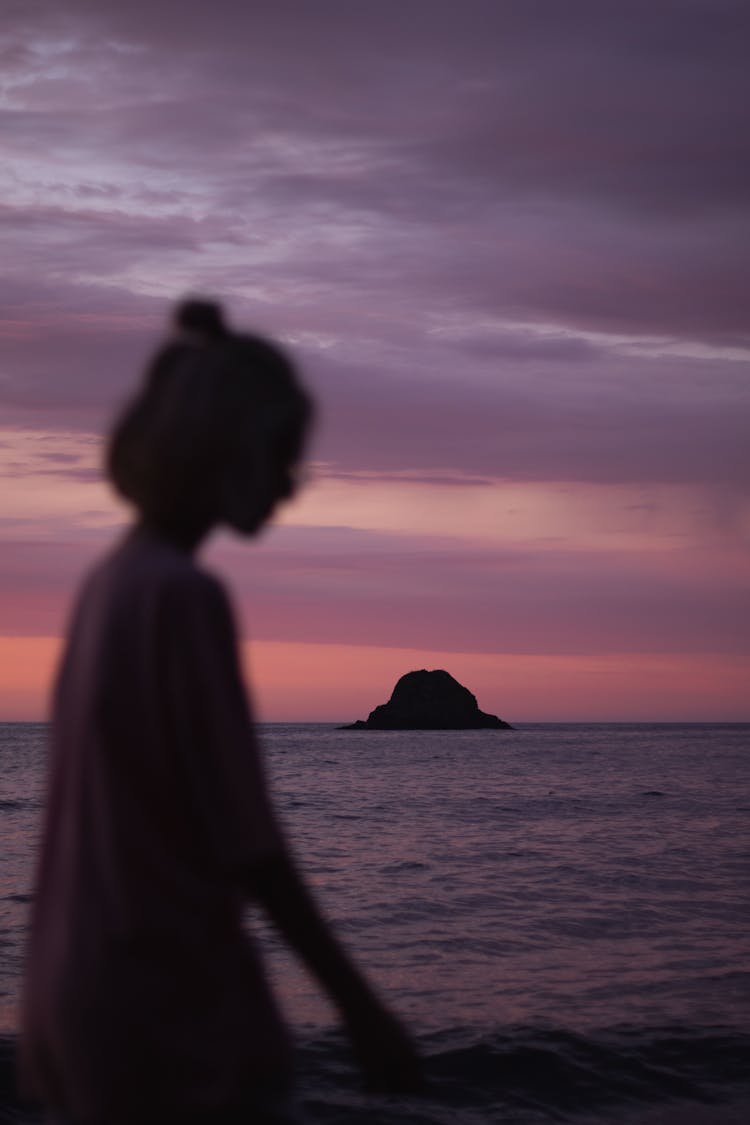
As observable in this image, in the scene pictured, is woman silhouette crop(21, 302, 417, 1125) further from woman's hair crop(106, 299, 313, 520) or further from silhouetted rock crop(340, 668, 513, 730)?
silhouetted rock crop(340, 668, 513, 730)

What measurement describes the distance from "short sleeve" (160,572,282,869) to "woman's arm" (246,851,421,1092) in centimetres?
5

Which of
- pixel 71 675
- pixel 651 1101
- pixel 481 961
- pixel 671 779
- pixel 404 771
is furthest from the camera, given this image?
pixel 404 771

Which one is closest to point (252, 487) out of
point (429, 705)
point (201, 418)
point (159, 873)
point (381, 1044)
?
point (201, 418)

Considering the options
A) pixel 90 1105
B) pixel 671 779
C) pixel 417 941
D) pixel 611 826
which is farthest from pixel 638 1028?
pixel 671 779

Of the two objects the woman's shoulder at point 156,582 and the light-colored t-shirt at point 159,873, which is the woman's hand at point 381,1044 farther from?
the woman's shoulder at point 156,582

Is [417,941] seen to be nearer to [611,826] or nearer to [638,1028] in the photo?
[638,1028]

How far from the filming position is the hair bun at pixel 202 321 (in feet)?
5.65

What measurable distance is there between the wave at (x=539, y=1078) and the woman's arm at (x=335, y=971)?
6.21 metres

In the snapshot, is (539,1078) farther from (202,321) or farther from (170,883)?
(202,321)

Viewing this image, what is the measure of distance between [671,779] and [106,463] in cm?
4901

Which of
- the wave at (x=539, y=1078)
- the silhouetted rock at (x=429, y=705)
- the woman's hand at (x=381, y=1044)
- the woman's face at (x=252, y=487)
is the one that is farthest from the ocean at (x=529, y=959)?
the silhouetted rock at (x=429, y=705)

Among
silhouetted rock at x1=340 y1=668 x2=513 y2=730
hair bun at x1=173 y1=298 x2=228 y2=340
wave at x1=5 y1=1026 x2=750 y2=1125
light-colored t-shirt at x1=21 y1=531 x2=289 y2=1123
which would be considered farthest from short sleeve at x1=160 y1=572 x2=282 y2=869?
silhouetted rock at x1=340 y1=668 x2=513 y2=730

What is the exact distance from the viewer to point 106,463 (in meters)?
1.73

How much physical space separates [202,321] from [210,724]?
61 cm
